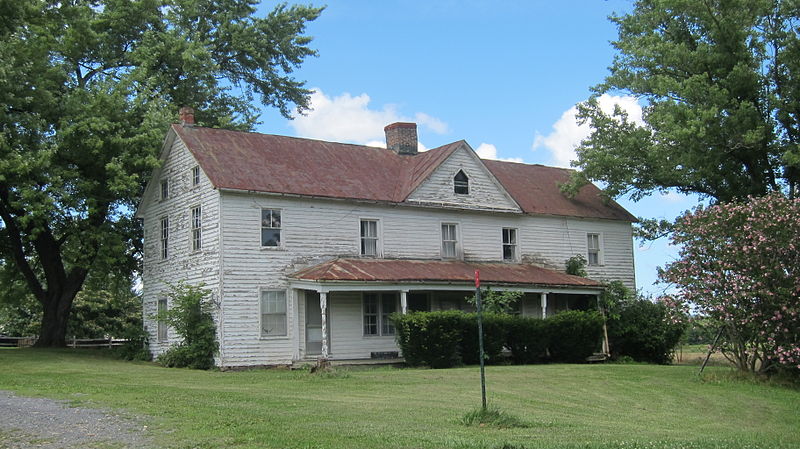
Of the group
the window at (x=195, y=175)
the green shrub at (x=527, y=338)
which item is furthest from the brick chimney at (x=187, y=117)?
the green shrub at (x=527, y=338)

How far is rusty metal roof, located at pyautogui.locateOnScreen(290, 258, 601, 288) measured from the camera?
25845 mm

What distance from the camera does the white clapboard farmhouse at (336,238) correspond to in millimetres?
26062

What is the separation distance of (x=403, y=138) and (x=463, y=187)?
4.17 meters

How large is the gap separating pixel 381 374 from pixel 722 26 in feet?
61.3

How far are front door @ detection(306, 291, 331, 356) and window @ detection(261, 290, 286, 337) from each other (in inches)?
32.3

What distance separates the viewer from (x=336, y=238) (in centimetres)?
2794

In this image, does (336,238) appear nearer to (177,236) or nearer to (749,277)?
(177,236)

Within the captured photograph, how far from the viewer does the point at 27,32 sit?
29016mm

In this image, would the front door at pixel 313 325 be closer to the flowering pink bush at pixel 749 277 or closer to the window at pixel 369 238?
the window at pixel 369 238

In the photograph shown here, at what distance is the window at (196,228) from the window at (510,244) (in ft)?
38.3

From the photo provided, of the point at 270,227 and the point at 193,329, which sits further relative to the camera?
the point at 270,227

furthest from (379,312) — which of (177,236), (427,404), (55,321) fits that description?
(55,321)

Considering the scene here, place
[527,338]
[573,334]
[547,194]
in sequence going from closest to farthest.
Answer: [527,338] → [573,334] → [547,194]

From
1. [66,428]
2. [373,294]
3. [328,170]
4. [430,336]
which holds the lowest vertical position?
[66,428]
